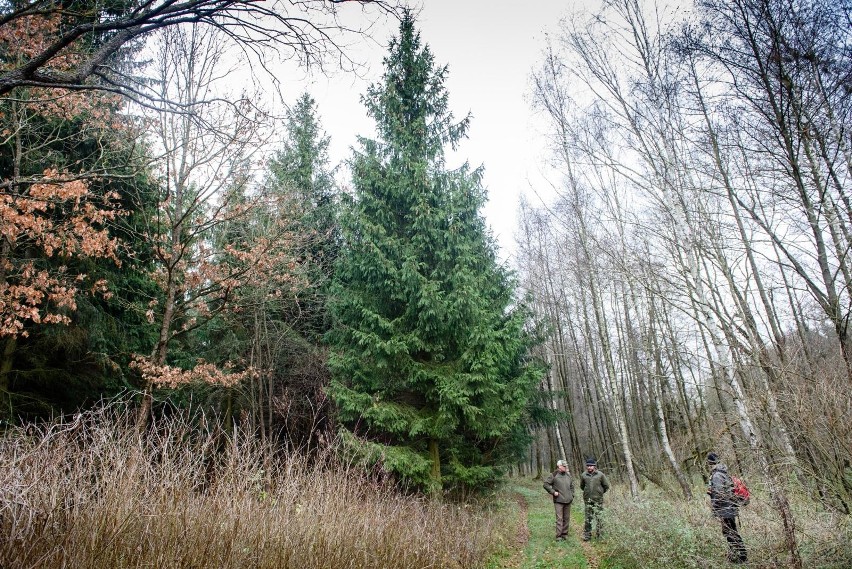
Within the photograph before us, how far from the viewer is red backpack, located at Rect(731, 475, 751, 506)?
4.93 m

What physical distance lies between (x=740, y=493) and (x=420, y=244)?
296 inches

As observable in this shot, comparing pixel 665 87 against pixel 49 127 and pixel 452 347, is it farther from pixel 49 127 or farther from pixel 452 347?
pixel 49 127

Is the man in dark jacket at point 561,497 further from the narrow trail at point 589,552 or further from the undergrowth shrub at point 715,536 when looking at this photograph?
the undergrowth shrub at point 715,536

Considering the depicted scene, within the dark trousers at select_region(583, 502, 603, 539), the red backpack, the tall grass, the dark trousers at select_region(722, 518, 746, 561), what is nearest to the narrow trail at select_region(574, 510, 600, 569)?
the dark trousers at select_region(583, 502, 603, 539)

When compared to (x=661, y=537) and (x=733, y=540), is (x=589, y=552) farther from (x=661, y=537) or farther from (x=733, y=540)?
(x=733, y=540)

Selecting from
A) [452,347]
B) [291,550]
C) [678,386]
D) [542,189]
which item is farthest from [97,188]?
[678,386]

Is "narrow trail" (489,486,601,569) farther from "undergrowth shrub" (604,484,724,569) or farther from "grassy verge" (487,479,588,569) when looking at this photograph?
"undergrowth shrub" (604,484,724,569)

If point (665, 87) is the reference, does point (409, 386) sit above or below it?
below

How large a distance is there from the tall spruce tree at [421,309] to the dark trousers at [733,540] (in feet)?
15.9

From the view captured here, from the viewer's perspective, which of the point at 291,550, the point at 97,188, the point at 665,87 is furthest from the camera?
Answer: the point at 97,188

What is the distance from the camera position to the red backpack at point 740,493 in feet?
16.2

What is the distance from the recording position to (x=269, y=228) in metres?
10.6

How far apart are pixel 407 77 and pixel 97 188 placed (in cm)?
817

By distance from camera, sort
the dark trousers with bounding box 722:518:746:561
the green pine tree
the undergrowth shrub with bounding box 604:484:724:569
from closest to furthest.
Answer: the dark trousers with bounding box 722:518:746:561 → the undergrowth shrub with bounding box 604:484:724:569 → the green pine tree
